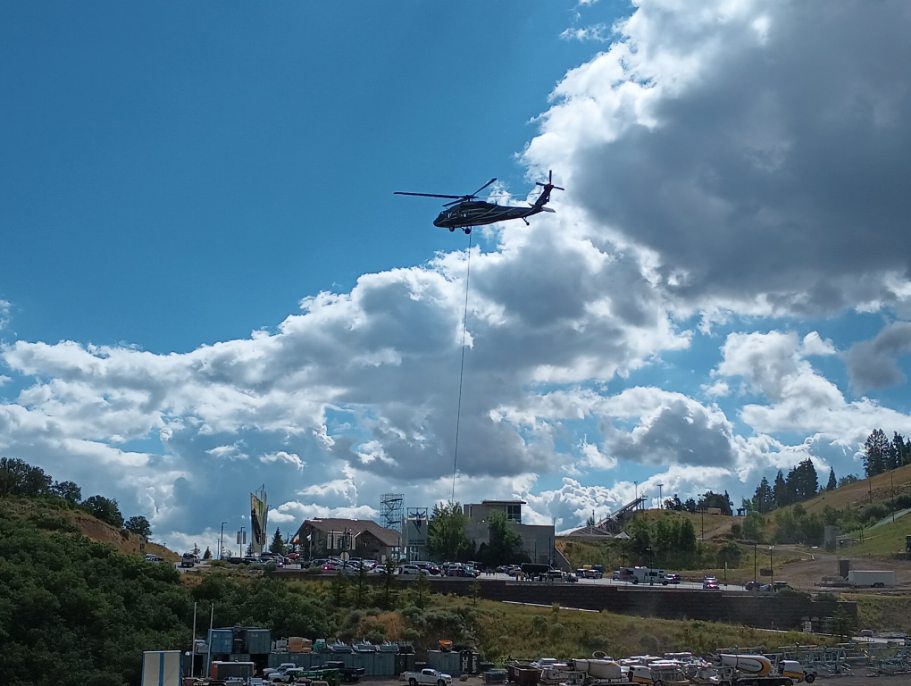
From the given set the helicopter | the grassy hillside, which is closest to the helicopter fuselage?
the helicopter

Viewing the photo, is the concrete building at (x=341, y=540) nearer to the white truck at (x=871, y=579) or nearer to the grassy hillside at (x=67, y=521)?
the grassy hillside at (x=67, y=521)

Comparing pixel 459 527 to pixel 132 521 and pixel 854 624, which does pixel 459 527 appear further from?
pixel 854 624

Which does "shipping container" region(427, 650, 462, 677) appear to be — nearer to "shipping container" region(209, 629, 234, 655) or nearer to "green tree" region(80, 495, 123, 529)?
"shipping container" region(209, 629, 234, 655)

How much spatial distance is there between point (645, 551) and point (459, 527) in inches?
1541

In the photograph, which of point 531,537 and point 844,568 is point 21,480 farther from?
point 844,568

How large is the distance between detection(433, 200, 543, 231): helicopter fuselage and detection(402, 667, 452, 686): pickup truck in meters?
32.4

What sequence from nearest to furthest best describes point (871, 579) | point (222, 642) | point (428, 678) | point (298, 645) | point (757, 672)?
point (428, 678)
point (757, 672)
point (222, 642)
point (298, 645)
point (871, 579)

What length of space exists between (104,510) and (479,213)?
62.6 metres

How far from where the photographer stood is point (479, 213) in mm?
69375

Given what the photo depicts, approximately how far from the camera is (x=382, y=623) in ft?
202

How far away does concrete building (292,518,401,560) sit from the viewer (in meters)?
131

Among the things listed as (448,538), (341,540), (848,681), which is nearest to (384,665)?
(848,681)

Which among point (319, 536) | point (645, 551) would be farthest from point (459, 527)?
point (645, 551)

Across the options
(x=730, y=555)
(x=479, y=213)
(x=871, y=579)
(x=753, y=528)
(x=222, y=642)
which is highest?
(x=479, y=213)
